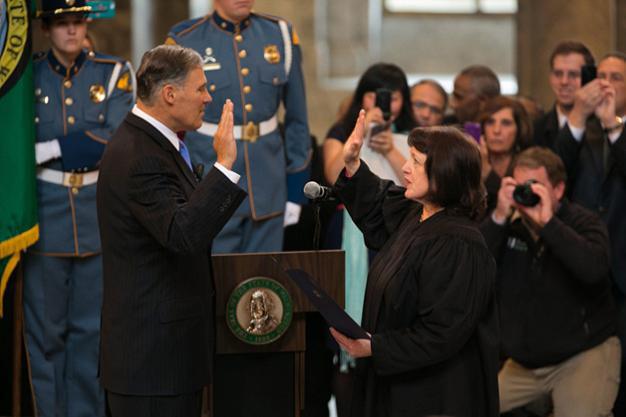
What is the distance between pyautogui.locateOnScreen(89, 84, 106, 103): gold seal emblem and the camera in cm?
523

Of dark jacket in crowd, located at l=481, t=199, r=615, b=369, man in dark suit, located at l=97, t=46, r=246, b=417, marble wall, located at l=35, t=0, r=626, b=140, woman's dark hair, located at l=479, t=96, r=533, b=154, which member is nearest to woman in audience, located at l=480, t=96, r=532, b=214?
woman's dark hair, located at l=479, t=96, r=533, b=154

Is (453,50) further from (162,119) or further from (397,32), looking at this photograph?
(162,119)

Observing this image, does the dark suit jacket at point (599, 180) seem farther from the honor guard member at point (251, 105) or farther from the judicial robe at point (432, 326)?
the judicial robe at point (432, 326)

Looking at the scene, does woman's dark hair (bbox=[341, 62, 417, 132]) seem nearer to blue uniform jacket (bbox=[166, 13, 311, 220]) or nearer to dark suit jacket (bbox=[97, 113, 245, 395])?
blue uniform jacket (bbox=[166, 13, 311, 220])

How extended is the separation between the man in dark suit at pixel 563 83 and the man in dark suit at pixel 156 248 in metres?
2.53

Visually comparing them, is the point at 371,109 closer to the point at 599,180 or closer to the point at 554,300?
the point at 599,180

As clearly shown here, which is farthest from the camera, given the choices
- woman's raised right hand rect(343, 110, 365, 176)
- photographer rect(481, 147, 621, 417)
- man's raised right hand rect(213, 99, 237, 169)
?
photographer rect(481, 147, 621, 417)

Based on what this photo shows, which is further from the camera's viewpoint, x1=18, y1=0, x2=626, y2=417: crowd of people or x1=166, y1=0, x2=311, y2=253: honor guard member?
x1=166, y1=0, x2=311, y2=253: honor guard member

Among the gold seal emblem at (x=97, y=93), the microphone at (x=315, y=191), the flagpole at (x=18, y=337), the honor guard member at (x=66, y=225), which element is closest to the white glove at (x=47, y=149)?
the honor guard member at (x=66, y=225)

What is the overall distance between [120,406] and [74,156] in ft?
5.24

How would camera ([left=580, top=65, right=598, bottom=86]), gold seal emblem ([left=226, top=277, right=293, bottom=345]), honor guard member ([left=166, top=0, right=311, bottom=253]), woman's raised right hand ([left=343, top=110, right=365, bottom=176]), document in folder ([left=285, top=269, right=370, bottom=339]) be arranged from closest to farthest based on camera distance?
document in folder ([left=285, top=269, right=370, bottom=339]) < woman's raised right hand ([left=343, top=110, right=365, bottom=176]) < gold seal emblem ([left=226, top=277, right=293, bottom=345]) < honor guard member ([left=166, top=0, right=311, bottom=253]) < camera ([left=580, top=65, right=598, bottom=86])

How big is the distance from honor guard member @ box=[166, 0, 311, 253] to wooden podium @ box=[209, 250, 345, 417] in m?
1.02

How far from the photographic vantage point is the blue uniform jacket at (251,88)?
17.0ft

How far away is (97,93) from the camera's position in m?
5.24
